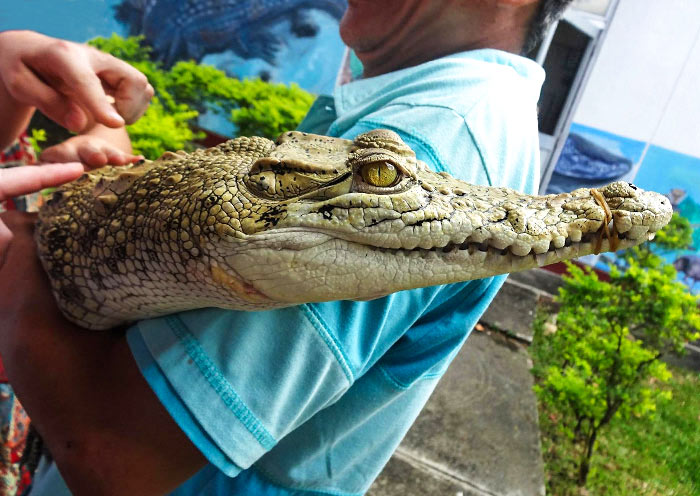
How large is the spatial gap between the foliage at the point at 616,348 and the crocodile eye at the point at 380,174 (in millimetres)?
2301

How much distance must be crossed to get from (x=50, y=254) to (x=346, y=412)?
2.26 ft

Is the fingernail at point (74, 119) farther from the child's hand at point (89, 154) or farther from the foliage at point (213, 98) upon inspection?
the foliage at point (213, 98)

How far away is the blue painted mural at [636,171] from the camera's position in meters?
2.49

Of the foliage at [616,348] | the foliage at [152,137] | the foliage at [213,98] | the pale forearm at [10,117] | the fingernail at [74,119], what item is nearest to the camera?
the fingernail at [74,119]

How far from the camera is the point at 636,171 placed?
278 centimetres

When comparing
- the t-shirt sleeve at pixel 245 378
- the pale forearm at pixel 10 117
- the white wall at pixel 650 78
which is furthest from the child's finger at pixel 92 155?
the white wall at pixel 650 78

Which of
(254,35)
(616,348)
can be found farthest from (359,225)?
(254,35)

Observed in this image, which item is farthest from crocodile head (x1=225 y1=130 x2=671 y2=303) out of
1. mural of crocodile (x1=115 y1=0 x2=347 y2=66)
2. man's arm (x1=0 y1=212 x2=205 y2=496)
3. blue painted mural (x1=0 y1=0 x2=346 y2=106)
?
mural of crocodile (x1=115 y1=0 x2=347 y2=66)

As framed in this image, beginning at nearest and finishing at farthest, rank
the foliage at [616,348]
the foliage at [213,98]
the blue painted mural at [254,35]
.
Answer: the foliage at [616,348], the foliage at [213,98], the blue painted mural at [254,35]

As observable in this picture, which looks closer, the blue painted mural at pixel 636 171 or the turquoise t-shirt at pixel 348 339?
the turquoise t-shirt at pixel 348 339

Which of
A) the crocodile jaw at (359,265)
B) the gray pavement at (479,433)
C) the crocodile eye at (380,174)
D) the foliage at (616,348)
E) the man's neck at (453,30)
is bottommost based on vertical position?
the gray pavement at (479,433)

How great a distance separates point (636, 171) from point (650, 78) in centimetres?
61

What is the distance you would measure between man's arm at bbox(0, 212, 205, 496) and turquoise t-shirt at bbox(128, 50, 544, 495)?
0.23ft

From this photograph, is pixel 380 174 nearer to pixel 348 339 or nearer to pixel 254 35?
pixel 348 339
